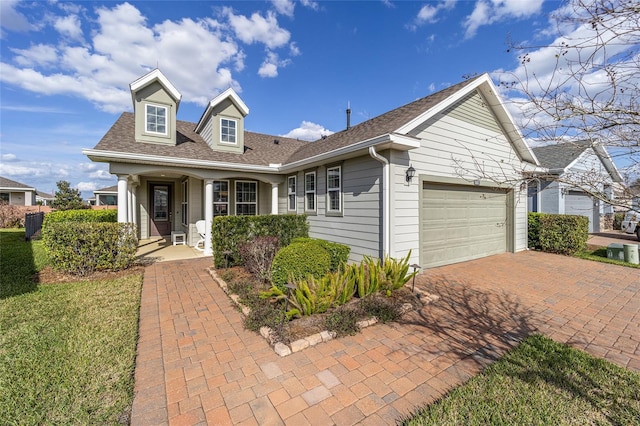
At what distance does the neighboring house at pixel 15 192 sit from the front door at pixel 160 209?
83.1 feet

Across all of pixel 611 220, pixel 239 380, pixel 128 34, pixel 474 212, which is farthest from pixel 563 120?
pixel 611 220

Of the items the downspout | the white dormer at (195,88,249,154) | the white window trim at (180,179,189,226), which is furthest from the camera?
the white window trim at (180,179,189,226)

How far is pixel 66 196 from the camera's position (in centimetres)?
2291

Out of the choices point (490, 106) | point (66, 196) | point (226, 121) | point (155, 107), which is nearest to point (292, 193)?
point (226, 121)

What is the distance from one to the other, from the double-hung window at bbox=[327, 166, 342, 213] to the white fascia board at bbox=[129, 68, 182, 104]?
6.26 metres

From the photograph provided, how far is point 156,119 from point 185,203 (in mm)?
4054

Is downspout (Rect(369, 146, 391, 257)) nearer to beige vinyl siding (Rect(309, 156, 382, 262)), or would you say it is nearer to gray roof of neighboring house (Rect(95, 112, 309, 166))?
beige vinyl siding (Rect(309, 156, 382, 262))

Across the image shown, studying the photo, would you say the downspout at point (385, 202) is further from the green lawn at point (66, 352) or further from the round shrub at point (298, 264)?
the green lawn at point (66, 352)

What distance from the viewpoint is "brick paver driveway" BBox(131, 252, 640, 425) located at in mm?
2293

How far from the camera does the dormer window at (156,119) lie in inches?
357

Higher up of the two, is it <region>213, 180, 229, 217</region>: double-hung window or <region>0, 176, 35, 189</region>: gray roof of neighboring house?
<region>0, 176, 35, 189</region>: gray roof of neighboring house

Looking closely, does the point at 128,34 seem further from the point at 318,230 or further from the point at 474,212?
the point at 474,212

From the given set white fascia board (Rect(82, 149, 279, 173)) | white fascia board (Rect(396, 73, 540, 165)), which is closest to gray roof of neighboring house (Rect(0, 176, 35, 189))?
white fascia board (Rect(82, 149, 279, 173))

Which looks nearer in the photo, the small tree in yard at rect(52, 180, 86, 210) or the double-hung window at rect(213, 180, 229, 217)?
the double-hung window at rect(213, 180, 229, 217)
